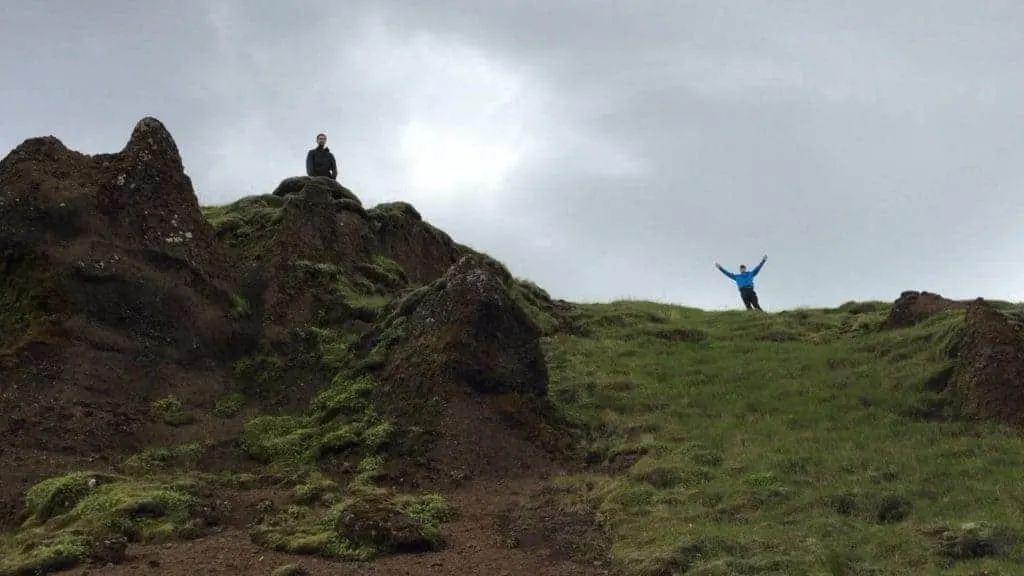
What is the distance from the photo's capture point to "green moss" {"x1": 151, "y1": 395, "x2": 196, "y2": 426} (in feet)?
61.8

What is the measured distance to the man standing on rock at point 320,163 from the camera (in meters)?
29.9

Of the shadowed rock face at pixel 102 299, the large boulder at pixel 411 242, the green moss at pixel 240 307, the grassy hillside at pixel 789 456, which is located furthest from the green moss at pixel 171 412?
the large boulder at pixel 411 242

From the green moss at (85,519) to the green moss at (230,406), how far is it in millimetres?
3794

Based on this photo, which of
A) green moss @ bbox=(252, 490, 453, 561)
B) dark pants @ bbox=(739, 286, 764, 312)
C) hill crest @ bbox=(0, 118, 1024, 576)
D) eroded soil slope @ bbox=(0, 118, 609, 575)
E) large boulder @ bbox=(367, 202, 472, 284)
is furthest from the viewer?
dark pants @ bbox=(739, 286, 764, 312)

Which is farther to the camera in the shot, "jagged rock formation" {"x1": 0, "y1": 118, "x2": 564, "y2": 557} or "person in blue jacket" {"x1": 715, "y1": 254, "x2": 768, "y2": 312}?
"person in blue jacket" {"x1": 715, "y1": 254, "x2": 768, "y2": 312}

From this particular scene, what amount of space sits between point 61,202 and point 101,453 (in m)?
6.66

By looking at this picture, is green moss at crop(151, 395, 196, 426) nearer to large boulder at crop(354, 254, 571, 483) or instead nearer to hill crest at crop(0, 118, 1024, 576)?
hill crest at crop(0, 118, 1024, 576)

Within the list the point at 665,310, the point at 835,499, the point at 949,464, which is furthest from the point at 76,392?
the point at 665,310

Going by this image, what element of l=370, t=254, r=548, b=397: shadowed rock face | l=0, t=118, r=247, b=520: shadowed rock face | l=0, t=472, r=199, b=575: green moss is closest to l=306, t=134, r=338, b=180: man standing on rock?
Result: l=0, t=118, r=247, b=520: shadowed rock face

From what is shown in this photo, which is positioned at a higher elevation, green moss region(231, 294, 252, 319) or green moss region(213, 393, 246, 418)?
green moss region(231, 294, 252, 319)

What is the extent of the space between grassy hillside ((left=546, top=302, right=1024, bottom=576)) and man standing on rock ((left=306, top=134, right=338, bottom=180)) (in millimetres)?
8837

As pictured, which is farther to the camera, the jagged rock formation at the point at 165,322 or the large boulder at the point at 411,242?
the large boulder at the point at 411,242

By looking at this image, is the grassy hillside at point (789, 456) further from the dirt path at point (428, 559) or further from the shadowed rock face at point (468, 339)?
the shadowed rock face at point (468, 339)

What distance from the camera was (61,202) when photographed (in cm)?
2114
